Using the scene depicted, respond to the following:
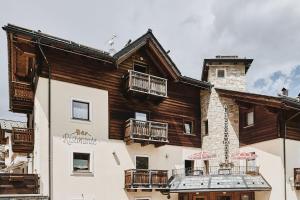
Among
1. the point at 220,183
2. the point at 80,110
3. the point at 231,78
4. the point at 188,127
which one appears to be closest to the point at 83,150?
the point at 80,110

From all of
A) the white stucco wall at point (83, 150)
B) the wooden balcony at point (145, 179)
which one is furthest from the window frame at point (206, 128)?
the wooden balcony at point (145, 179)

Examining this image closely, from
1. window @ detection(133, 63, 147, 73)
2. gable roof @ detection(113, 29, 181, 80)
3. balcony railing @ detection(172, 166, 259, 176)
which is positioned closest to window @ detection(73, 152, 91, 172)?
gable roof @ detection(113, 29, 181, 80)

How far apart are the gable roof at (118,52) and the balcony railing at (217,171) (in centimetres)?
590

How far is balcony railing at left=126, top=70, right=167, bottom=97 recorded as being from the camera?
72.9ft

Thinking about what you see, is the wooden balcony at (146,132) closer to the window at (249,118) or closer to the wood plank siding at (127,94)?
the wood plank siding at (127,94)

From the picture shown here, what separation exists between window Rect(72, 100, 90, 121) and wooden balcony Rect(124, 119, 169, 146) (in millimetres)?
2510

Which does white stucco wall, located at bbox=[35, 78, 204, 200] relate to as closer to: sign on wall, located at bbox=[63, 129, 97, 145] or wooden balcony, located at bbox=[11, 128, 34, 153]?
sign on wall, located at bbox=[63, 129, 97, 145]

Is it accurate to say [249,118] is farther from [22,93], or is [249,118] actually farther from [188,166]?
[22,93]

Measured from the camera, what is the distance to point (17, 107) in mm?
24109

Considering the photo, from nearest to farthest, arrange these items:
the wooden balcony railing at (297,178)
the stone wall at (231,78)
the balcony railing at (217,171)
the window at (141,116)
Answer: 1. the wooden balcony railing at (297,178)
2. the balcony railing at (217,171)
3. the window at (141,116)
4. the stone wall at (231,78)

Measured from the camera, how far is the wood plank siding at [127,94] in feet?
68.3

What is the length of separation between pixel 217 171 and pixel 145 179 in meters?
5.70

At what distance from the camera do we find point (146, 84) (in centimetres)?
2294

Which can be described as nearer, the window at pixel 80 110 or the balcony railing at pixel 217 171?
the window at pixel 80 110
